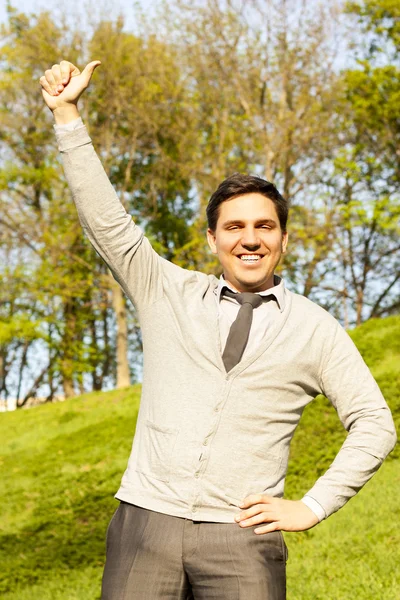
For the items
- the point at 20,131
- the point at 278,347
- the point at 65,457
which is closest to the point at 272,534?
the point at 278,347

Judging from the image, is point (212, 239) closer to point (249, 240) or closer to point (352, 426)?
point (249, 240)

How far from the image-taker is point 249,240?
2684 millimetres

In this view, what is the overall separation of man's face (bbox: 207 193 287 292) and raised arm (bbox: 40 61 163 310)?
293 mm

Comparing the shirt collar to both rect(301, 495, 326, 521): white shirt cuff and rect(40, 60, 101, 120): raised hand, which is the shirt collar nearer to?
rect(301, 495, 326, 521): white shirt cuff

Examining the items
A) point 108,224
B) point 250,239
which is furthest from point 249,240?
point 108,224

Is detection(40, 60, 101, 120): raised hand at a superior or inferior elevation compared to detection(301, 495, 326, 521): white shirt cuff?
superior

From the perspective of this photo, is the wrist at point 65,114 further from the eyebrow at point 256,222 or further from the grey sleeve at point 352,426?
the grey sleeve at point 352,426

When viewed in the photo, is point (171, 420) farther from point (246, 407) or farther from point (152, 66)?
point (152, 66)

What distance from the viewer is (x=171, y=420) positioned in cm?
250

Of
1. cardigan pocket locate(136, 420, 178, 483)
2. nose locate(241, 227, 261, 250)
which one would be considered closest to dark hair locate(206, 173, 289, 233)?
nose locate(241, 227, 261, 250)

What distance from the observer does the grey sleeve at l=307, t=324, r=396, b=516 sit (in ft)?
8.17

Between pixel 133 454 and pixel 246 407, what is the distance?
1.44 ft

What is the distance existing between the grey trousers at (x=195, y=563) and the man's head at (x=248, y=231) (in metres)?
0.89

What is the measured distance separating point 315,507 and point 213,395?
50 cm
